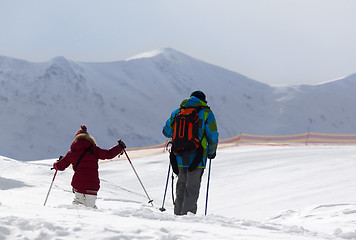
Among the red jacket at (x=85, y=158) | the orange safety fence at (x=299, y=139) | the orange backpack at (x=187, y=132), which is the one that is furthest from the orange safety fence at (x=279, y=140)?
the red jacket at (x=85, y=158)

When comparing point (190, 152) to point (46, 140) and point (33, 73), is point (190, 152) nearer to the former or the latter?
point (46, 140)

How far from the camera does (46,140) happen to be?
79.1 metres

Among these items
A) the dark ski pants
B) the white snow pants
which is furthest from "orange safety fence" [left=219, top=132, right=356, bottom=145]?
the white snow pants

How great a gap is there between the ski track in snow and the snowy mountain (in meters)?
64.2

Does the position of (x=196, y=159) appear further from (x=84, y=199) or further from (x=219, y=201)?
(x=219, y=201)

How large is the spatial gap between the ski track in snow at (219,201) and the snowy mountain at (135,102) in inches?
2527

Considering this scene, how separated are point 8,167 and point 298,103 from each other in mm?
102442

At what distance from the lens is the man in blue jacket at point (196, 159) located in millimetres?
6133

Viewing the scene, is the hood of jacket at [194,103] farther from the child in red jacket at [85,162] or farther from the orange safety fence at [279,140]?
the orange safety fence at [279,140]

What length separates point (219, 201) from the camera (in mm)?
11602

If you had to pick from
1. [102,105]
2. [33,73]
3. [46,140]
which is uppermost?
[33,73]

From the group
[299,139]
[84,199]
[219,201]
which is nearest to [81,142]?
[84,199]

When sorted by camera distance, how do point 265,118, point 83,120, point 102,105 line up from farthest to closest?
point 265,118 < point 102,105 < point 83,120

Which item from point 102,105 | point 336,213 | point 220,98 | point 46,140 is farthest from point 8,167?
point 220,98
